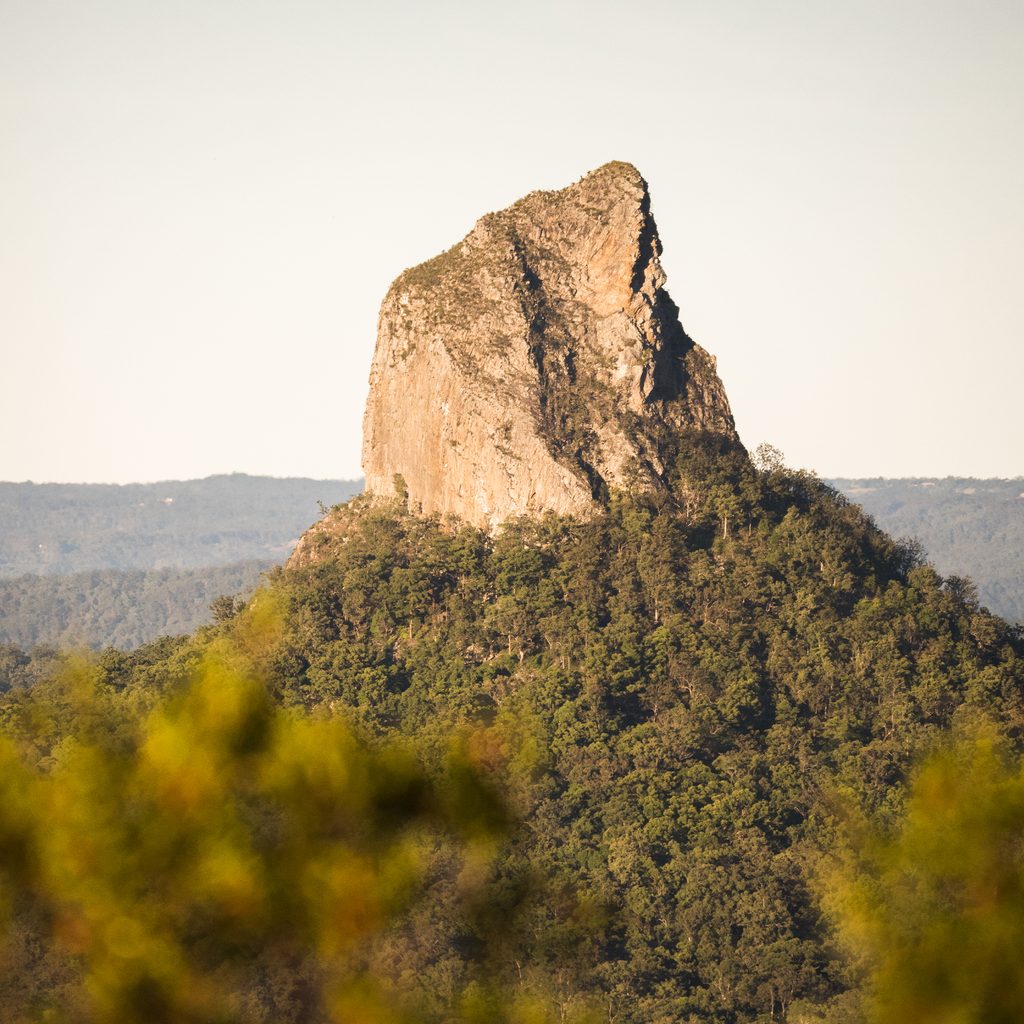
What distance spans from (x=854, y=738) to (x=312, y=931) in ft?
154

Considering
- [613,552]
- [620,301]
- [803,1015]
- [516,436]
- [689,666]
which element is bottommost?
[803,1015]

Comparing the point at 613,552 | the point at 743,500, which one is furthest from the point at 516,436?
the point at 743,500

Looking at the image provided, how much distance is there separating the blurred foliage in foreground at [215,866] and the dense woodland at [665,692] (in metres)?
20.9

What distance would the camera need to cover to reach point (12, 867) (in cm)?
2062

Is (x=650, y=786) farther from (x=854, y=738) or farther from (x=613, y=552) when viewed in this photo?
(x=613, y=552)

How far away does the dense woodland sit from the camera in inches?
2029

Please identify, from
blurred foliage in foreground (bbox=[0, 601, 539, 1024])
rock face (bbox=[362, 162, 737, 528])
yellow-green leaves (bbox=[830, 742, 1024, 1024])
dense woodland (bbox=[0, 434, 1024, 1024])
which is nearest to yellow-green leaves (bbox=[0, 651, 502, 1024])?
blurred foliage in foreground (bbox=[0, 601, 539, 1024])

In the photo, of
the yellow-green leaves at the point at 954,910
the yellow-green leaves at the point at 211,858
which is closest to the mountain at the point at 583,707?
the yellow-green leaves at the point at 211,858

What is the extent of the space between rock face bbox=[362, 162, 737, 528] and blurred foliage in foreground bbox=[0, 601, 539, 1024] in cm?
4867

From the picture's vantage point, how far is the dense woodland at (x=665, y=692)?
51.5 m

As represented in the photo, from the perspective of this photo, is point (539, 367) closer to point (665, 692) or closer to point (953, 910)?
point (665, 692)

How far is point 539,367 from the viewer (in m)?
74.2

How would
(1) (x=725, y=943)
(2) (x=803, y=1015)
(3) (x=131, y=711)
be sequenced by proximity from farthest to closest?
(1) (x=725, y=943) < (2) (x=803, y=1015) < (3) (x=131, y=711)

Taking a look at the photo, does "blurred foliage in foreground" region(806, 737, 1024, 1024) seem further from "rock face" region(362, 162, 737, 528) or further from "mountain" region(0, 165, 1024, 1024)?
"rock face" region(362, 162, 737, 528)
